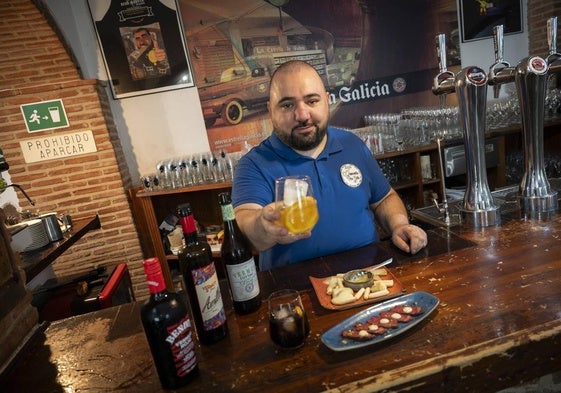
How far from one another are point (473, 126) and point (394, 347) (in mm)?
1076

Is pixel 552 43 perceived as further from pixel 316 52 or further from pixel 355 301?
pixel 316 52

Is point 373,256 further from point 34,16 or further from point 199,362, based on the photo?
point 34,16

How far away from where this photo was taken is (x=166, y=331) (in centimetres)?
79

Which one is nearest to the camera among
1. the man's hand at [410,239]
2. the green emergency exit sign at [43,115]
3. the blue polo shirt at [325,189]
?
the man's hand at [410,239]

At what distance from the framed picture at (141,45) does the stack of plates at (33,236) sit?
5.12ft

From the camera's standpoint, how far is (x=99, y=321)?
3.96 feet

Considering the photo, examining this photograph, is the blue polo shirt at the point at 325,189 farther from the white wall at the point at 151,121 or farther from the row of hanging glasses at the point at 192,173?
the white wall at the point at 151,121

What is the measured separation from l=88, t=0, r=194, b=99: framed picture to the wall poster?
0.46ft

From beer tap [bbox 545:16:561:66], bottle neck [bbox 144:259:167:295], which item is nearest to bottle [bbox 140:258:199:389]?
bottle neck [bbox 144:259:167:295]

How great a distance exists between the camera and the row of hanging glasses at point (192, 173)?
3197 millimetres

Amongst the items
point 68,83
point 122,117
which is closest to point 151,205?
point 122,117

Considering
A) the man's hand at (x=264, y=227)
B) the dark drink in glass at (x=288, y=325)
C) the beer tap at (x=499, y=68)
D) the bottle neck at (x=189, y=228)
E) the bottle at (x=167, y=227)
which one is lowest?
the bottle at (x=167, y=227)

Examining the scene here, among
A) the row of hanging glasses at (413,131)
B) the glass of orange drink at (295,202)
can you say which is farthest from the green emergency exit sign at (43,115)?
the glass of orange drink at (295,202)

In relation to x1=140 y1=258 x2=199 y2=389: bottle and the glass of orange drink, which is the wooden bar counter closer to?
x1=140 y1=258 x2=199 y2=389: bottle
